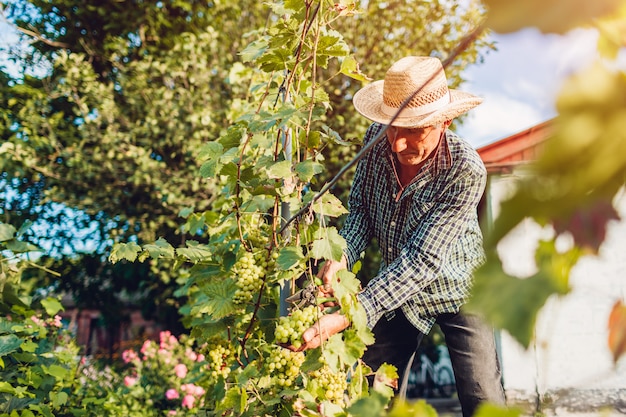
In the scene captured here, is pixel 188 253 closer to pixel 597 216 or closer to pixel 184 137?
pixel 597 216

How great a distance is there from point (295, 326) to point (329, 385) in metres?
0.18

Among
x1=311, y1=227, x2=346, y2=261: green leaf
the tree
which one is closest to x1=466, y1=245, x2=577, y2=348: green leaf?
x1=311, y1=227, x2=346, y2=261: green leaf

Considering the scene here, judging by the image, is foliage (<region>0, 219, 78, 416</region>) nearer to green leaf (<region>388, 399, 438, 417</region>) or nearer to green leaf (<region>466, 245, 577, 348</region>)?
green leaf (<region>388, 399, 438, 417</region>)

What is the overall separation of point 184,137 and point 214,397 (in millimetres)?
4648

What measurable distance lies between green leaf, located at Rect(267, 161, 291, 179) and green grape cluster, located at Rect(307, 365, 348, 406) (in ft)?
Answer: 1.81

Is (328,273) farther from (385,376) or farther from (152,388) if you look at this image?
(152,388)

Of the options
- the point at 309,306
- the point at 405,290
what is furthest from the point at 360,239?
the point at 309,306

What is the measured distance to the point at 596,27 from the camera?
0.43 m

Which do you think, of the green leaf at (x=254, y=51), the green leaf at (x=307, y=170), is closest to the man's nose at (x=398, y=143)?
the green leaf at (x=307, y=170)

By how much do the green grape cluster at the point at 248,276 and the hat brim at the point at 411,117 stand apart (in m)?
0.59

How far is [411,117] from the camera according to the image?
2.03 meters

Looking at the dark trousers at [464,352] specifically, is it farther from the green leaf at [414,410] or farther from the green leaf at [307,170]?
the green leaf at [414,410]

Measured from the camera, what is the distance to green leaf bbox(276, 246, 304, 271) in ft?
5.31

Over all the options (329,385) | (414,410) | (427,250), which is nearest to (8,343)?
(329,385)
